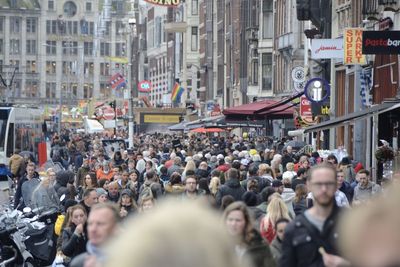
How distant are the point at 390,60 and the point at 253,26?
34.7 m

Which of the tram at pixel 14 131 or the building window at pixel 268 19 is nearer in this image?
the tram at pixel 14 131

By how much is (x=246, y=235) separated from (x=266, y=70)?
180ft

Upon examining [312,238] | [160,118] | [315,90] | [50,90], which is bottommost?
[160,118]

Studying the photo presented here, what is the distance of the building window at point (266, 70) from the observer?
61.9m

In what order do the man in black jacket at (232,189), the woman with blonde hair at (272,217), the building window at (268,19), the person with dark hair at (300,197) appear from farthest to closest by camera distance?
the building window at (268,19)
the man in black jacket at (232,189)
the person with dark hair at (300,197)
the woman with blonde hair at (272,217)

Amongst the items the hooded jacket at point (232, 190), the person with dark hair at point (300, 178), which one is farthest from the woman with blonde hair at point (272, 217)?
the person with dark hair at point (300, 178)

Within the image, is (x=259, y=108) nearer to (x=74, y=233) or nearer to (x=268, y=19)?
(x=268, y=19)

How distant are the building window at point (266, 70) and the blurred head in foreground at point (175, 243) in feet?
194

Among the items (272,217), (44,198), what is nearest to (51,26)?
(44,198)

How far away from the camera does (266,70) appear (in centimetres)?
6262

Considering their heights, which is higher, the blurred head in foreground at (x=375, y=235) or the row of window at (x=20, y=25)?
the row of window at (x=20, y=25)

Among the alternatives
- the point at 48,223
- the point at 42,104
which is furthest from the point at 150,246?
the point at 42,104

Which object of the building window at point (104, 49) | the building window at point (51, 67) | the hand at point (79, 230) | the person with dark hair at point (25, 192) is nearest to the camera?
the hand at point (79, 230)

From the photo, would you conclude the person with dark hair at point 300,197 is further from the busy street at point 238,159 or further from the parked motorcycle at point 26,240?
the parked motorcycle at point 26,240
